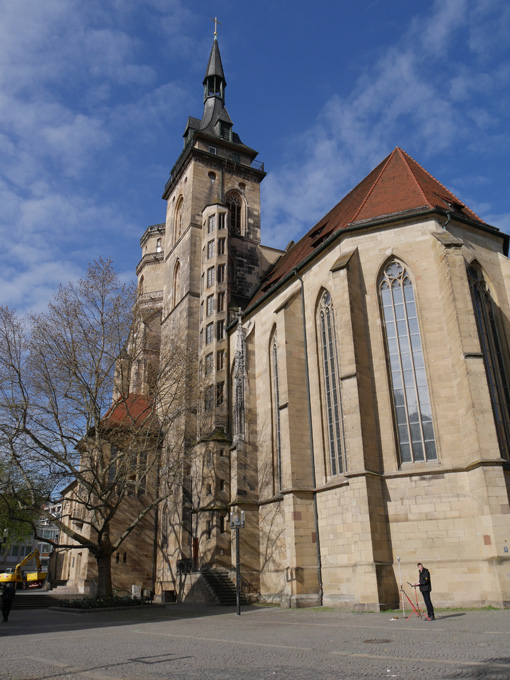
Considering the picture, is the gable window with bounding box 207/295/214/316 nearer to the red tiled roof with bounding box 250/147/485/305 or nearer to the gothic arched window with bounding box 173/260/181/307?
the gothic arched window with bounding box 173/260/181/307

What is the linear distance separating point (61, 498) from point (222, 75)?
3591 centimetres

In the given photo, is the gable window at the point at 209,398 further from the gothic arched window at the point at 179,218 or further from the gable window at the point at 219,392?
the gothic arched window at the point at 179,218

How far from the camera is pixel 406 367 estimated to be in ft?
57.9

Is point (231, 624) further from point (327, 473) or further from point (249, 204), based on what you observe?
point (249, 204)

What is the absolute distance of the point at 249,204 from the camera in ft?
119

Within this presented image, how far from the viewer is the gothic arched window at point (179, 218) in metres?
36.5

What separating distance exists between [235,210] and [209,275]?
25.8 feet

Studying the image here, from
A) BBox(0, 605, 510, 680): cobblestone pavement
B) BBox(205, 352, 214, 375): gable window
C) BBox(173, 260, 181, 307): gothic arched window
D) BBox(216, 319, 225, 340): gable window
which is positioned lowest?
BBox(0, 605, 510, 680): cobblestone pavement

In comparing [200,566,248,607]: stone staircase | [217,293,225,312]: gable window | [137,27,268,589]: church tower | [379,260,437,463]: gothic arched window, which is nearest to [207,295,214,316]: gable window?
[137,27,268,589]: church tower

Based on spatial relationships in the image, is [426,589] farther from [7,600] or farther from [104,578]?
[7,600]

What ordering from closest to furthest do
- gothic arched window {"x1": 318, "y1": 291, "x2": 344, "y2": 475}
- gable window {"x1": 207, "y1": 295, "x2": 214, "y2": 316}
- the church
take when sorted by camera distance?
the church < gothic arched window {"x1": 318, "y1": 291, "x2": 344, "y2": 475} < gable window {"x1": 207, "y1": 295, "x2": 214, "y2": 316}

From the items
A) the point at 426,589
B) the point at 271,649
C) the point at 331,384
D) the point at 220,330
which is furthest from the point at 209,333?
the point at 271,649

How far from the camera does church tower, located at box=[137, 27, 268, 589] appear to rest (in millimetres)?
24062

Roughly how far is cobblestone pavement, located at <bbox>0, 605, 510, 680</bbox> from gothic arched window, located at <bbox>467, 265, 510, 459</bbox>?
218 inches
